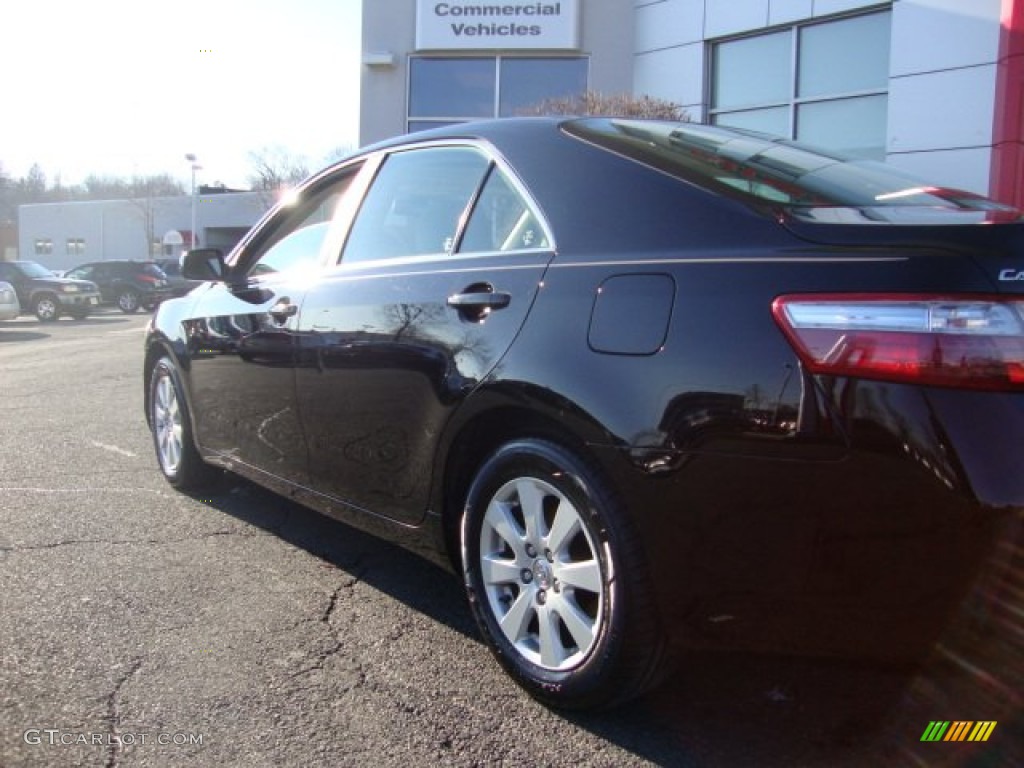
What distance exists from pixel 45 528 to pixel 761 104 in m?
9.46

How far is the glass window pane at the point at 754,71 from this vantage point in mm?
10852

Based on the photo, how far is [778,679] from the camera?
2859 mm

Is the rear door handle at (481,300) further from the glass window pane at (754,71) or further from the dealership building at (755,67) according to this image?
the glass window pane at (754,71)

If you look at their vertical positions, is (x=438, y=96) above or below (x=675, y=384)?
above

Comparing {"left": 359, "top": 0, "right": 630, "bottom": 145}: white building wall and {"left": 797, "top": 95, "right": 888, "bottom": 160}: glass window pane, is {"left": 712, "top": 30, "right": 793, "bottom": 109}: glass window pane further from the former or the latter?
{"left": 359, "top": 0, "right": 630, "bottom": 145}: white building wall

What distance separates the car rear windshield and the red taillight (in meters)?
0.32

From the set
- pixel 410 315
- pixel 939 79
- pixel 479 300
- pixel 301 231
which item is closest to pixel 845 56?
pixel 939 79

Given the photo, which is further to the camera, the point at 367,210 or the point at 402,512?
the point at 367,210

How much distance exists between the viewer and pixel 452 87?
1331 centimetres

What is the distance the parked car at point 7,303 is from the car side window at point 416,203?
726 inches

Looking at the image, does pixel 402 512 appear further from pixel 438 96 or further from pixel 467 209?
pixel 438 96

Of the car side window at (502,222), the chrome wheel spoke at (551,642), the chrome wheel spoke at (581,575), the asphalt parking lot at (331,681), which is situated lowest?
the asphalt parking lot at (331,681)

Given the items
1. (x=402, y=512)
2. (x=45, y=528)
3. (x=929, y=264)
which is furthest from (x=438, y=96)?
(x=929, y=264)

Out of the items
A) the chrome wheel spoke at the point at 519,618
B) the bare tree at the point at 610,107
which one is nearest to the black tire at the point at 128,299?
the bare tree at the point at 610,107
